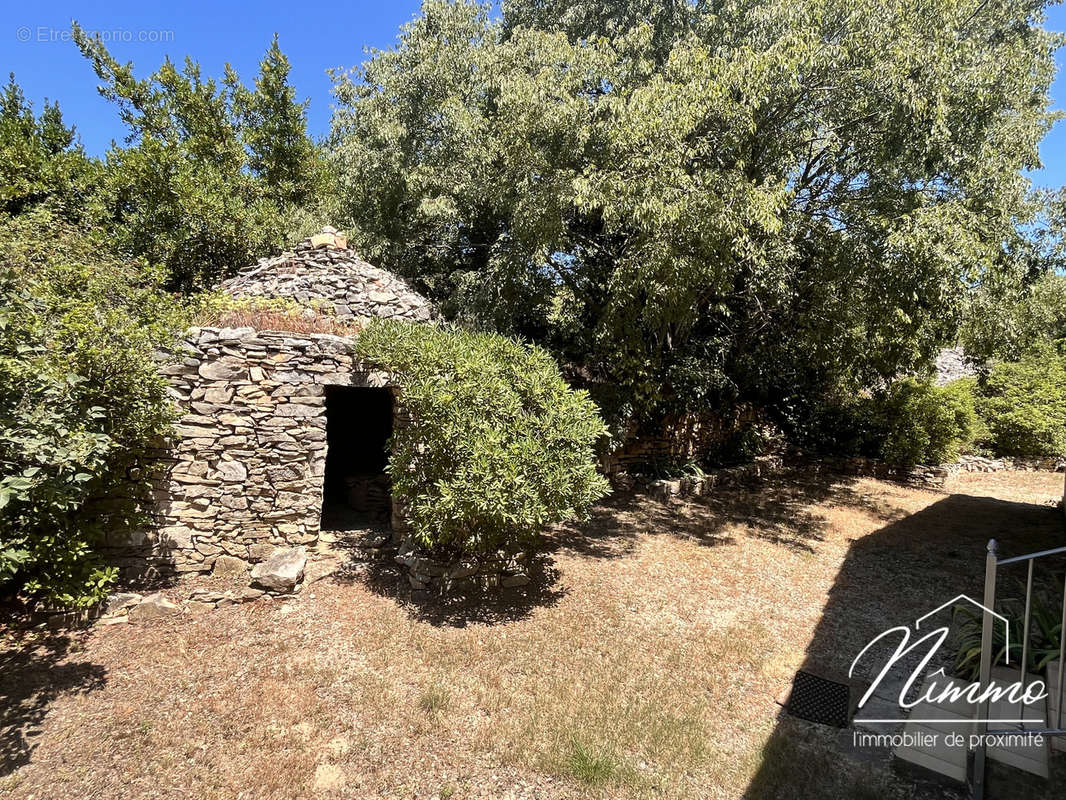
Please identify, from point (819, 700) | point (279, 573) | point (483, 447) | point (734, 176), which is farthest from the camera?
point (734, 176)

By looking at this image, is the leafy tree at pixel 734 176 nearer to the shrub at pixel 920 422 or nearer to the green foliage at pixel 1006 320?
the green foliage at pixel 1006 320

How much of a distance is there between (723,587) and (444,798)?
4092 mm

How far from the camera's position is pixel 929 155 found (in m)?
6.87

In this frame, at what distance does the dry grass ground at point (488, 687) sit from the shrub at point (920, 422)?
524cm

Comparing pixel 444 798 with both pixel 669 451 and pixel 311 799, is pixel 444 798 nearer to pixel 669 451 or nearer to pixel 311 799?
pixel 311 799

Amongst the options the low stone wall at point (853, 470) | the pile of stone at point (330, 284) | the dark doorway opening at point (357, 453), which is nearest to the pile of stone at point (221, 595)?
the dark doorway opening at point (357, 453)

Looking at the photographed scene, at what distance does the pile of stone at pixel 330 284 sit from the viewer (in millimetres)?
7871

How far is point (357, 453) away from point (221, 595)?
5.06 metres

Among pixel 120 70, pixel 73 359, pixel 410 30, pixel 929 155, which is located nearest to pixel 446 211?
pixel 410 30

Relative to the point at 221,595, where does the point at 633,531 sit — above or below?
above

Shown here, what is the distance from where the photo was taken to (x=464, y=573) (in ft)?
19.4

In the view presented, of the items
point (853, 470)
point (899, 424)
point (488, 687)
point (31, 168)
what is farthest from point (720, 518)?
point (31, 168)

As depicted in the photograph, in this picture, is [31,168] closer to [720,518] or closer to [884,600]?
[720,518]

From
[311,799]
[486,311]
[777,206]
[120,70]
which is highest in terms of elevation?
[120,70]
